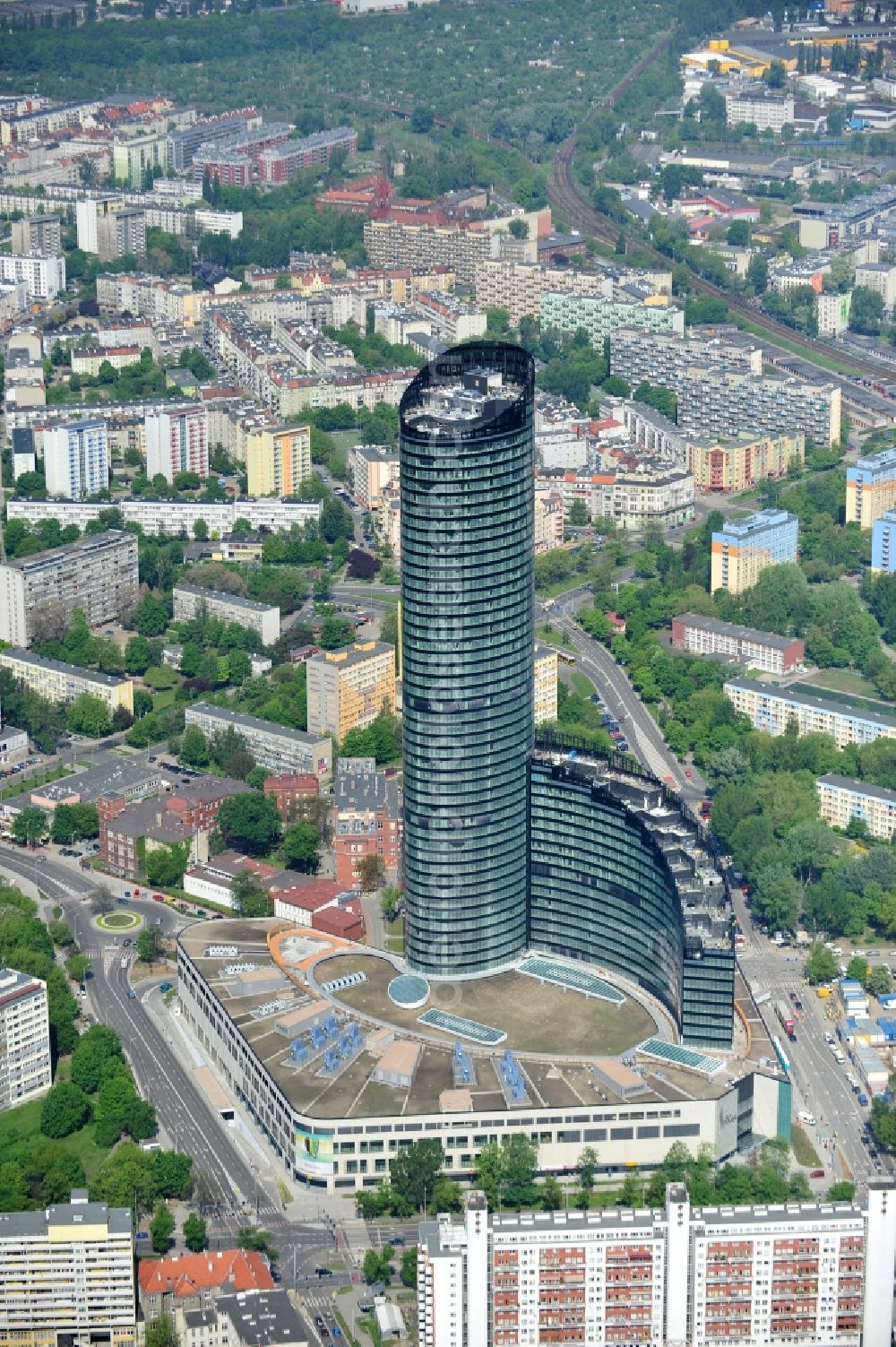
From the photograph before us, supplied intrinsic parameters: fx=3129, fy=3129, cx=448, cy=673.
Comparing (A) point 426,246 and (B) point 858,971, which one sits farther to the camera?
(A) point 426,246

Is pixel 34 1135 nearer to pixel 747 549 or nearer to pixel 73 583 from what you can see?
pixel 73 583

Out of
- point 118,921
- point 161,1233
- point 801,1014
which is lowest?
point 118,921

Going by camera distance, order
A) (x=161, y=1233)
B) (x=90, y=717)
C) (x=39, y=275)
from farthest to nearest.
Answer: (x=39, y=275) < (x=90, y=717) < (x=161, y=1233)

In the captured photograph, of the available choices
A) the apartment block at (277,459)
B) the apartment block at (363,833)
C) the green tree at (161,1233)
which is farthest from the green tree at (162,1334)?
the apartment block at (277,459)

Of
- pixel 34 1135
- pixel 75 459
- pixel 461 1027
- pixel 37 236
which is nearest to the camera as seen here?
pixel 34 1135

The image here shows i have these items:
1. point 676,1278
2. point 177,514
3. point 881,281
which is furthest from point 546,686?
point 881,281

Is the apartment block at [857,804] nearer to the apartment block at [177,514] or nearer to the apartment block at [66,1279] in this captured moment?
the apartment block at [177,514]

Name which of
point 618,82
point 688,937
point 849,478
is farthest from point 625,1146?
point 618,82
